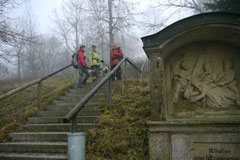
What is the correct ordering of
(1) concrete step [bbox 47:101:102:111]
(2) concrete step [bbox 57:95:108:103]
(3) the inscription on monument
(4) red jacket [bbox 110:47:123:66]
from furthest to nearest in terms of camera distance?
(4) red jacket [bbox 110:47:123:66] → (2) concrete step [bbox 57:95:108:103] → (1) concrete step [bbox 47:101:102:111] → (3) the inscription on monument

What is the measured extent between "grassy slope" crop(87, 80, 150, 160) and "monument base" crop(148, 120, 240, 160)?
0.40m

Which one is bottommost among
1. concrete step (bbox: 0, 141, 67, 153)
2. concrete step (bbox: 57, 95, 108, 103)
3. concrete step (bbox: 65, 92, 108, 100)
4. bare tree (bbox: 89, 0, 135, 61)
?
concrete step (bbox: 0, 141, 67, 153)

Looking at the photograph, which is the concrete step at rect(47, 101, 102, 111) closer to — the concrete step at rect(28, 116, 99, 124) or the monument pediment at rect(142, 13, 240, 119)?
the concrete step at rect(28, 116, 99, 124)

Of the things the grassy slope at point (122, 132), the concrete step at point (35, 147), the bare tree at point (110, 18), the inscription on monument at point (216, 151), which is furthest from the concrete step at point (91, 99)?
the bare tree at point (110, 18)

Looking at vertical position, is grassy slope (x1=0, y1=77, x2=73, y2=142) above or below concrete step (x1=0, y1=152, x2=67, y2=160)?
above

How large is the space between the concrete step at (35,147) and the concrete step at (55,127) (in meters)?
0.54

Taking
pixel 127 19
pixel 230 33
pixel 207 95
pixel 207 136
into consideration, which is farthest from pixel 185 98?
pixel 127 19

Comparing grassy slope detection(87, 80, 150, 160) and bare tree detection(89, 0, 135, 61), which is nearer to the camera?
grassy slope detection(87, 80, 150, 160)

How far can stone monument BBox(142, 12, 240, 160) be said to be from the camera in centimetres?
349

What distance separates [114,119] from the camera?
4.62 metres

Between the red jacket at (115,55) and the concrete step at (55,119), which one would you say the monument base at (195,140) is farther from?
the red jacket at (115,55)

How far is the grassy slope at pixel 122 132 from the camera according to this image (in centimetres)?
379

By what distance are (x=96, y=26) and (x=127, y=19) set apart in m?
2.68

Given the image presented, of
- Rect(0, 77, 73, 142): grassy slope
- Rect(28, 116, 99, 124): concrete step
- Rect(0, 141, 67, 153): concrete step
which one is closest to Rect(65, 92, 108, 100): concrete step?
Rect(0, 77, 73, 142): grassy slope
